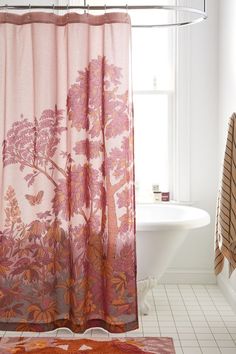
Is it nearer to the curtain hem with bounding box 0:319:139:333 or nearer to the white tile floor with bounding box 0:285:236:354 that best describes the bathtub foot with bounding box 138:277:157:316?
the white tile floor with bounding box 0:285:236:354

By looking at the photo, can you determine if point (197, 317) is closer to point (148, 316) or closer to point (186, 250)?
point (148, 316)

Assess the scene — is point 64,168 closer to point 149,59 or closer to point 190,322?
point 190,322

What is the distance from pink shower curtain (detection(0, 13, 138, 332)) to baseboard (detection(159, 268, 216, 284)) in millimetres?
1521

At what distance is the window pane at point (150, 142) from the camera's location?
5.17 metres

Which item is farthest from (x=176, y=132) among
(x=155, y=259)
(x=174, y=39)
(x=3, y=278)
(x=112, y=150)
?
(x=3, y=278)

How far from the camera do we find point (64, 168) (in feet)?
11.4

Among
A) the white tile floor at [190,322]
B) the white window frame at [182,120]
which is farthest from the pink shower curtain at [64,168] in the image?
the white window frame at [182,120]

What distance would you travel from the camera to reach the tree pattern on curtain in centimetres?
346

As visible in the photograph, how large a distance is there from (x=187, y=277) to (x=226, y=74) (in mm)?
1619

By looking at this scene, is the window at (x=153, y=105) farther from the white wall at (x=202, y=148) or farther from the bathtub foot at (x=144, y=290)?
the bathtub foot at (x=144, y=290)

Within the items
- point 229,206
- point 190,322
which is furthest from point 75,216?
point 190,322

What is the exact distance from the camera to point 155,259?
4109mm

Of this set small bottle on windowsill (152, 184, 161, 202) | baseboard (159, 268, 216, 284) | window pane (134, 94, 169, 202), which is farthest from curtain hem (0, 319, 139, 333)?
window pane (134, 94, 169, 202)

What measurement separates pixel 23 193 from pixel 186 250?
1.99m
